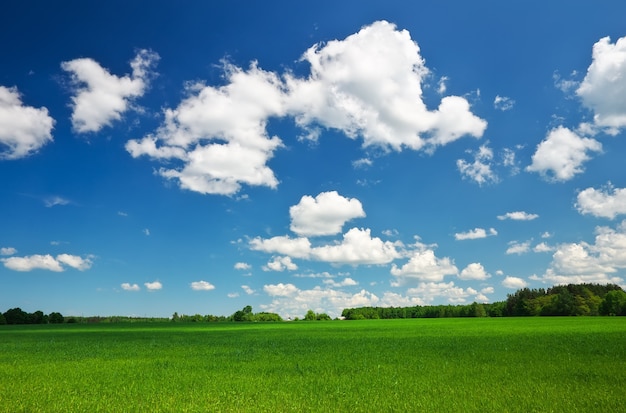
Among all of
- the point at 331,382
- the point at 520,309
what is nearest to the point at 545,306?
the point at 520,309

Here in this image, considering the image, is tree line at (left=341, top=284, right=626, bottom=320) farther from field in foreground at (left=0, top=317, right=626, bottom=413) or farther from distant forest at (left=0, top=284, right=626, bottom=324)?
field in foreground at (left=0, top=317, right=626, bottom=413)

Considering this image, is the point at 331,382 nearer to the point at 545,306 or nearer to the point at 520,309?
the point at 545,306

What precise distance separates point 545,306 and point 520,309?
54.1ft

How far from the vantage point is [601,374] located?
54.4ft

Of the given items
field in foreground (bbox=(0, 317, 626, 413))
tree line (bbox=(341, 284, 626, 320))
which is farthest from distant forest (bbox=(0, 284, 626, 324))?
field in foreground (bbox=(0, 317, 626, 413))

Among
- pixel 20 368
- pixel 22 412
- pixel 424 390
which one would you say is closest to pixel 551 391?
pixel 424 390

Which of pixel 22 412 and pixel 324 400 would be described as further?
pixel 324 400

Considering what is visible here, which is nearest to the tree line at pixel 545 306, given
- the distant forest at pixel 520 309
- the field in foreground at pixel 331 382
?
the distant forest at pixel 520 309

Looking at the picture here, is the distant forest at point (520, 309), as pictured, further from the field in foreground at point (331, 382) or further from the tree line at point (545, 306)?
the field in foreground at point (331, 382)

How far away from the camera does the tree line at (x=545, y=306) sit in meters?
123

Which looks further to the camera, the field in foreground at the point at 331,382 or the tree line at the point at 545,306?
the tree line at the point at 545,306

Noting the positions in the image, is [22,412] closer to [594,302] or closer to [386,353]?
[386,353]

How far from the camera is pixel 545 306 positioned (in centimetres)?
13275

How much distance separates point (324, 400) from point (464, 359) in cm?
1157
